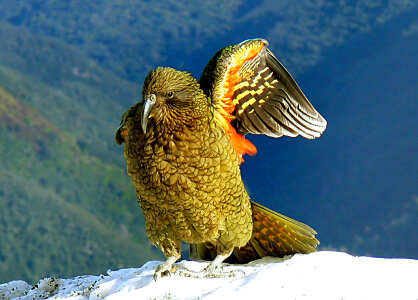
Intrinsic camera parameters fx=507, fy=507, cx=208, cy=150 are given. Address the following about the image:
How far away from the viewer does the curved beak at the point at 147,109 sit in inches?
192

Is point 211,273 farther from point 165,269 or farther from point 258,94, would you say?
point 258,94

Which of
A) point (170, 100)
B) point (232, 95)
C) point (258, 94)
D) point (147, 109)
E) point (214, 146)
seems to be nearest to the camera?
point (147, 109)

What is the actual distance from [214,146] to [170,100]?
0.68 meters

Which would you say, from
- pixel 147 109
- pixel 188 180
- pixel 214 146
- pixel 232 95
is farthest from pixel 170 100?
pixel 232 95

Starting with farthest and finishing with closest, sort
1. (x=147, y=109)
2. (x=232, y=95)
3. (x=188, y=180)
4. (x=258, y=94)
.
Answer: (x=258, y=94), (x=232, y=95), (x=188, y=180), (x=147, y=109)

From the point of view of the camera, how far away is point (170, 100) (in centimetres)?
502

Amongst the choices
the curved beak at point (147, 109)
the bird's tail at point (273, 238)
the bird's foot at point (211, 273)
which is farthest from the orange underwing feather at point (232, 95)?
the bird's foot at point (211, 273)

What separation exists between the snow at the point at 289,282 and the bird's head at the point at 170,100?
1784mm

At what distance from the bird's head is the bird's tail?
4.83 feet

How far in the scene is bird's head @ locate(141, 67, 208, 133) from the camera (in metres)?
4.93

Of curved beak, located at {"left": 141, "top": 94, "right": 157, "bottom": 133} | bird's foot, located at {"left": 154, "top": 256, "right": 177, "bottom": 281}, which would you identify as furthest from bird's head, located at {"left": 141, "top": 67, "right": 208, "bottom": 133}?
bird's foot, located at {"left": 154, "top": 256, "right": 177, "bottom": 281}

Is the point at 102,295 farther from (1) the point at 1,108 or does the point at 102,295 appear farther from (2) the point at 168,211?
(1) the point at 1,108

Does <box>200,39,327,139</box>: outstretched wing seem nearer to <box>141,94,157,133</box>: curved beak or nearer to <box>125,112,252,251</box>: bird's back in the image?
<box>125,112,252,251</box>: bird's back

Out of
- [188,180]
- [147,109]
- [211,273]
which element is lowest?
[211,273]
